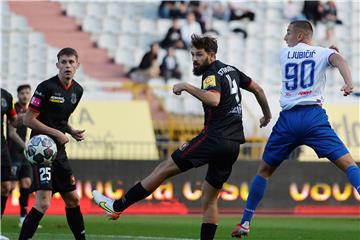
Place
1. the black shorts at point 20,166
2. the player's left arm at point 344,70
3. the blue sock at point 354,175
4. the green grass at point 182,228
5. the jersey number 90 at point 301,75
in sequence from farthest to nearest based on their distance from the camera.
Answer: the black shorts at point 20,166, the green grass at point 182,228, the jersey number 90 at point 301,75, the blue sock at point 354,175, the player's left arm at point 344,70

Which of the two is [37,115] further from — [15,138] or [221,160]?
[15,138]

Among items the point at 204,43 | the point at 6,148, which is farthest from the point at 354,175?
the point at 6,148

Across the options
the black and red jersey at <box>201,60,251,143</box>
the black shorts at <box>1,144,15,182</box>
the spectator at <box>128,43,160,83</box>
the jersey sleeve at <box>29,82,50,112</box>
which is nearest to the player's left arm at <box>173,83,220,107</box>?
the black and red jersey at <box>201,60,251,143</box>

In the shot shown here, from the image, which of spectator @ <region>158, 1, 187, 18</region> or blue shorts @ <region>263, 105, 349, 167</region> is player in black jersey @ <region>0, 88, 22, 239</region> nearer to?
blue shorts @ <region>263, 105, 349, 167</region>

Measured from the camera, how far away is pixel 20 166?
1513 centimetres

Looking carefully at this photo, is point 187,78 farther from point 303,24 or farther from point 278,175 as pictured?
point 303,24

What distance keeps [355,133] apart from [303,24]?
362 inches

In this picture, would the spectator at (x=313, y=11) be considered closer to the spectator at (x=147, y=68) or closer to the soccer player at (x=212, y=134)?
the spectator at (x=147, y=68)

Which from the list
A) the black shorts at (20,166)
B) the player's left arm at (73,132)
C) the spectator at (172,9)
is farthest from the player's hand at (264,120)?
the spectator at (172,9)

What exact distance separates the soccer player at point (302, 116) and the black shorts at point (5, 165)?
15.1 feet

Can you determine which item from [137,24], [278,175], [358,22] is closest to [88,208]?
[278,175]

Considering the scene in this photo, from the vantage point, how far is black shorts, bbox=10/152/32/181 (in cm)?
1480

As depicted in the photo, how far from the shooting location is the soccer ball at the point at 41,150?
953 cm

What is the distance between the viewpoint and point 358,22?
26.6 m
